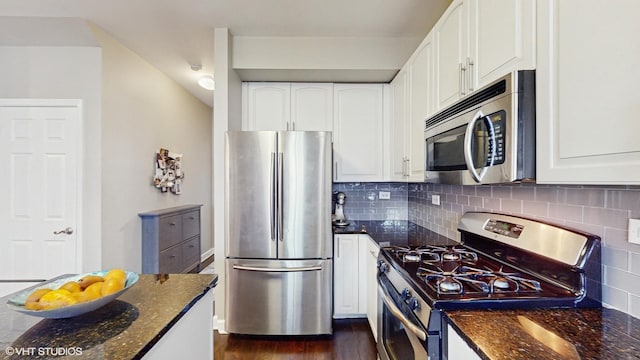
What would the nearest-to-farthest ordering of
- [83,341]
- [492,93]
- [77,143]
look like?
[83,341], [492,93], [77,143]

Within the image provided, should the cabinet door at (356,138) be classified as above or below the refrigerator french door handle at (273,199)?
above

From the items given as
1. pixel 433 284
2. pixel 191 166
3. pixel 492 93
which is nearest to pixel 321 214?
pixel 433 284

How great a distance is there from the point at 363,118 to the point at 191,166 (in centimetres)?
298

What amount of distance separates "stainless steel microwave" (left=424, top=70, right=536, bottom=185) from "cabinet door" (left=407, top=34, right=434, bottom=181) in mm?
410

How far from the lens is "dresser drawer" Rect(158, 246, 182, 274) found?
A: 3.33 meters

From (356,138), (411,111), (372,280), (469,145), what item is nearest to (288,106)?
(356,138)

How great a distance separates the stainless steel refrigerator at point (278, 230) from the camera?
236 centimetres

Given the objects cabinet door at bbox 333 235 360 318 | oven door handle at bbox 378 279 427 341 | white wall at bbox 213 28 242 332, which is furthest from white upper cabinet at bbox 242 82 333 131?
oven door handle at bbox 378 279 427 341

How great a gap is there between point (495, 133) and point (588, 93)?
0.34 m

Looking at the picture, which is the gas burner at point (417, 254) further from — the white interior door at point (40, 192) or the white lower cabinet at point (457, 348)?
the white interior door at point (40, 192)

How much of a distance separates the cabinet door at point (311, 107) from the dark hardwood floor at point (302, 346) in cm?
191

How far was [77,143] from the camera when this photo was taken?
2.58 m

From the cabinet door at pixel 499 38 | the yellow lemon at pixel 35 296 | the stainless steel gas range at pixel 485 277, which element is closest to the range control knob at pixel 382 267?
the stainless steel gas range at pixel 485 277

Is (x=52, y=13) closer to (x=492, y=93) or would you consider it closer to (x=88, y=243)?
(x=88, y=243)
